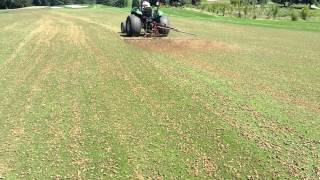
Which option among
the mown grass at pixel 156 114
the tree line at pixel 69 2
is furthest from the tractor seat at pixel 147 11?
the tree line at pixel 69 2

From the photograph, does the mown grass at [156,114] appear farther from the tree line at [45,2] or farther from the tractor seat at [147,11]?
the tree line at [45,2]

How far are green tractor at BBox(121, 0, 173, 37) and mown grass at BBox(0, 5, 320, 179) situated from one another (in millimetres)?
3072

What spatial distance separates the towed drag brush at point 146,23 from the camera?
18.4 meters

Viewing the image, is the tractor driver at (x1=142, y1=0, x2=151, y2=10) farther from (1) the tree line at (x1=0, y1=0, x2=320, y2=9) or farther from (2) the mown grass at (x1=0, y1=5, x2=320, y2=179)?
(1) the tree line at (x1=0, y1=0, x2=320, y2=9)

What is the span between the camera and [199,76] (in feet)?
38.5

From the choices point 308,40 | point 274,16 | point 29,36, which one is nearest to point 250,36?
point 308,40

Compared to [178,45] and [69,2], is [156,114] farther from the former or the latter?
[69,2]

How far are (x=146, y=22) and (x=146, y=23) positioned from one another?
0.16ft

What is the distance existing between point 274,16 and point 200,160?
3542cm

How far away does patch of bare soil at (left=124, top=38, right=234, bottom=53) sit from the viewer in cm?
1620

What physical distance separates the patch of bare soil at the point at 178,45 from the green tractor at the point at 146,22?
0.75 m

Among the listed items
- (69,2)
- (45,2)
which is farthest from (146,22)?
(69,2)

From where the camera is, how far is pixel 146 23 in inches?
747

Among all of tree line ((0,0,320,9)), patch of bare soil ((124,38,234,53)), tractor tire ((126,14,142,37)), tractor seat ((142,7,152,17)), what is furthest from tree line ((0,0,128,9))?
patch of bare soil ((124,38,234,53))
